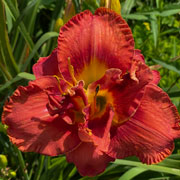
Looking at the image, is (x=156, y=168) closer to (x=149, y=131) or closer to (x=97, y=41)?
(x=149, y=131)

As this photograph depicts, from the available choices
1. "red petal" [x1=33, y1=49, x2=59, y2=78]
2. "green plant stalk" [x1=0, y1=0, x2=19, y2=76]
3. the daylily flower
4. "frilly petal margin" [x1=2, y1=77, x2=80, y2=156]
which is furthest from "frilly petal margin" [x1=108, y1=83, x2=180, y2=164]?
"green plant stalk" [x1=0, y1=0, x2=19, y2=76]

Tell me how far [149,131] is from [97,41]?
11.2 inches

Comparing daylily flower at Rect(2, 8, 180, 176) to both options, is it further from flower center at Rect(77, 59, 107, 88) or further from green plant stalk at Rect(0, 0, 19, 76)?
green plant stalk at Rect(0, 0, 19, 76)

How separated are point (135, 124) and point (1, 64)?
0.75 metres

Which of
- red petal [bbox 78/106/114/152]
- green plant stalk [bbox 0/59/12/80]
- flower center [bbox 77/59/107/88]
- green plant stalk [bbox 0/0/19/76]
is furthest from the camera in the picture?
green plant stalk [bbox 0/59/12/80]

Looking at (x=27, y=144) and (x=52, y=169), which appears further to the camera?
(x=52, y=169)

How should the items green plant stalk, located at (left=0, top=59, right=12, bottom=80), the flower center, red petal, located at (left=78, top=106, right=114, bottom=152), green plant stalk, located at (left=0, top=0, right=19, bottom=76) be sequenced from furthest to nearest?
green plant stalk, located at (left=0, top=59, right=12, bottom=80) → green plant stalk, located at (left=0, top=0, right=19, bottom=76) → the flower center → red petal, located at (left=78, top=106, right=114, bottom=152)

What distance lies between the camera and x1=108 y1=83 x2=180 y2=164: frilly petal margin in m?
0.74

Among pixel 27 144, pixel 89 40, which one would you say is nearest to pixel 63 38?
pixel 89 40

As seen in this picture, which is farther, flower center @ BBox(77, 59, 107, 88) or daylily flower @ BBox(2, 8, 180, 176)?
flower center @ BBox(77, 59, 107, 88)

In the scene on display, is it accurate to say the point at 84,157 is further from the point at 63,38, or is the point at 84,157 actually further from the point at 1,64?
the point at 1,64

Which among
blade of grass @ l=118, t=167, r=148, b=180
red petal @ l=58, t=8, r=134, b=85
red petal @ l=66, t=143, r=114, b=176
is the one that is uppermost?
red petal @ l=58, t=8, r=134, b=85

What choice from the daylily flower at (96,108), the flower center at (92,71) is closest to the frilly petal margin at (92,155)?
the daylily flower at (96,108)

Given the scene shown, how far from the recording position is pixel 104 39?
0.80m
